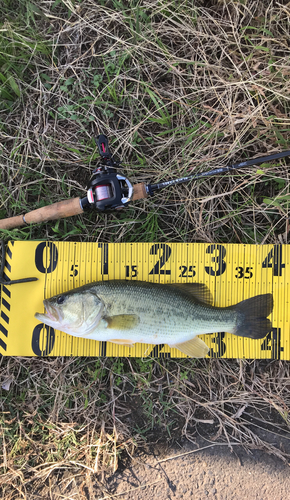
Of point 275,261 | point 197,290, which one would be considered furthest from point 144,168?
point 275,261

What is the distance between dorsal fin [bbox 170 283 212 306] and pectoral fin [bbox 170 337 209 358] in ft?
1.36

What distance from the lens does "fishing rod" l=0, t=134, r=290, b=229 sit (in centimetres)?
261

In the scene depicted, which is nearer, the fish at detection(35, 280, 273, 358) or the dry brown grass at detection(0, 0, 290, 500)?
the fish at detection(35, 280, 273, 358)

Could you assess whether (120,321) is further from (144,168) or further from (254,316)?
(144,168)

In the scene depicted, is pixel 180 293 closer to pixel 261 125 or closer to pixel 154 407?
pixel 154 407

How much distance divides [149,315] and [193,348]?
592 mm

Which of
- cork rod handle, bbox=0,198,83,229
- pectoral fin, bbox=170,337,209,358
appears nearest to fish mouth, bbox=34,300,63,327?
cork rod handle, bbox=0,198,83,229

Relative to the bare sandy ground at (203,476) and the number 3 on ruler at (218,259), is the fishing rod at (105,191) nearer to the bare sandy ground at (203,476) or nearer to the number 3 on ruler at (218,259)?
the number 3 on ruler at (218,259)

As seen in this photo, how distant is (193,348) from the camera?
2.76 metres

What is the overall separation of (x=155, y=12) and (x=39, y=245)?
2842mm

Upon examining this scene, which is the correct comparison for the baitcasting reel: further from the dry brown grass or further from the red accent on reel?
the dry brown grass

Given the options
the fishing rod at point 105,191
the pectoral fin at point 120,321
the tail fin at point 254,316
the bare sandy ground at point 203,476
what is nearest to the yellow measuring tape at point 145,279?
the tail fin at point 254,316

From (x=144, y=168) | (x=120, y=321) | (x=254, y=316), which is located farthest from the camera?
(x=144, y=168)

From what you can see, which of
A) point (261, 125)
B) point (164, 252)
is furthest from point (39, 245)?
point (261, 125)
